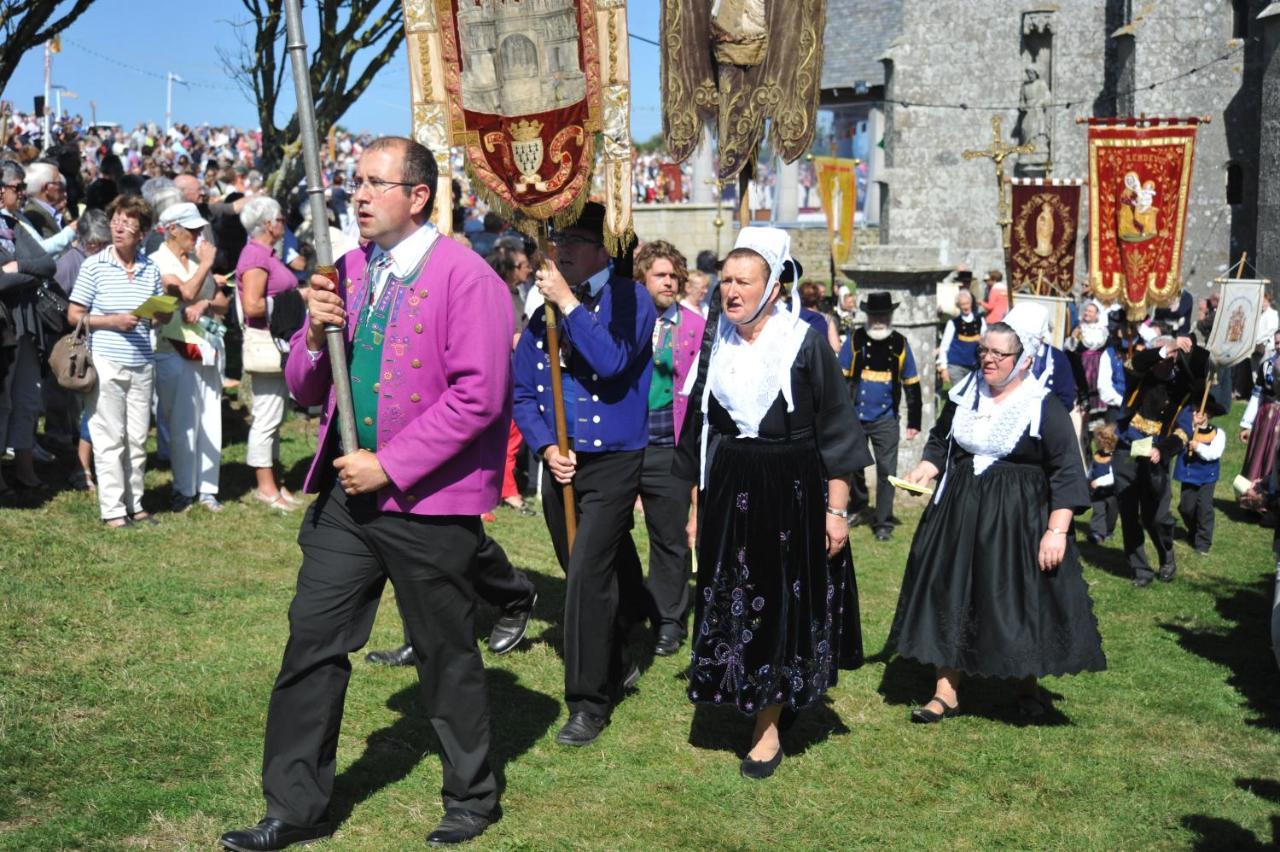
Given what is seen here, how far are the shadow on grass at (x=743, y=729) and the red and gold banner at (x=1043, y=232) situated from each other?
10.1 meters

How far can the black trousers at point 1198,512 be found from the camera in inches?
410

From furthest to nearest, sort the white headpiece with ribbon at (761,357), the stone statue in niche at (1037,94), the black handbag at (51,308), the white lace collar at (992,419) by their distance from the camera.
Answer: the stone statue in niche at (1037,94) → the black handbag at (51,308) → the white lace collar at (992,419) → the white headpiece with ribbon at (761,357)

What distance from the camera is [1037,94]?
1173 inches

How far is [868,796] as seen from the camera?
5359 millimetres

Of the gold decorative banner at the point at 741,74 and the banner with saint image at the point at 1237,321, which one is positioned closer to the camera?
the gold decorative banner at the point at 741,74

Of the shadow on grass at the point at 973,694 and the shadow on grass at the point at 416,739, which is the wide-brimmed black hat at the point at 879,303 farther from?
the shadow on grass at the point at 416,739

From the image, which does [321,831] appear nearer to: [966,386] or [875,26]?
[966,386]

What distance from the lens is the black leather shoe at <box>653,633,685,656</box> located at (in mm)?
7145

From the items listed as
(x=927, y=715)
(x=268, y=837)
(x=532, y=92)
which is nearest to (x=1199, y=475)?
(x=927, y=715)

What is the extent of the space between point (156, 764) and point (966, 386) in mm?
3953

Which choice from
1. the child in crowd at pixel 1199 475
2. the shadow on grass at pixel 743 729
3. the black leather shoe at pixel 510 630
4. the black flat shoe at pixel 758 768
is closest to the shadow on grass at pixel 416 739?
the black leather shoe at pixel 510 630

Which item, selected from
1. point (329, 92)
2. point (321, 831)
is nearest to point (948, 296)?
point (329, 92)

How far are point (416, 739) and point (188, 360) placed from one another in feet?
14.9

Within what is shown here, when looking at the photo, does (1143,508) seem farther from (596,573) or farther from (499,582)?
(596,573)
